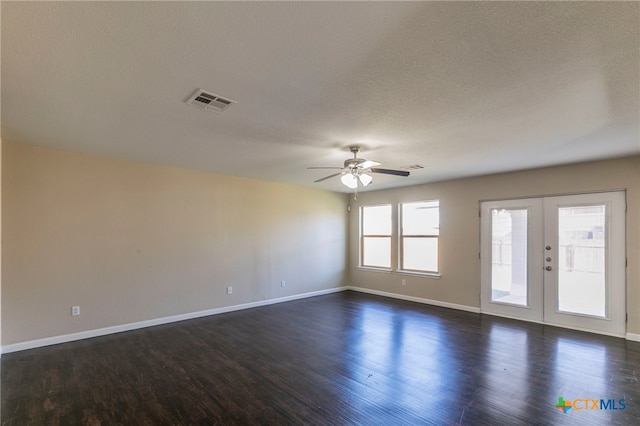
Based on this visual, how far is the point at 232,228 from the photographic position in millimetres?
5828

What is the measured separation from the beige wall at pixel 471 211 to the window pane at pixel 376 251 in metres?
0.23

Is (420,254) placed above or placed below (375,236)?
below

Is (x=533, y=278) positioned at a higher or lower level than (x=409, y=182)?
lower

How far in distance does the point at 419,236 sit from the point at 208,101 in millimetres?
5414

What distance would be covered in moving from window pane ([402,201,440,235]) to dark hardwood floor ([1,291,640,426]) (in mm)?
2249

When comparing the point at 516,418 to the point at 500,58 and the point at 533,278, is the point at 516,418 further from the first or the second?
the point at 533,278

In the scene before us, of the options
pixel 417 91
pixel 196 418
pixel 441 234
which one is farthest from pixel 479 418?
pixel 441 234

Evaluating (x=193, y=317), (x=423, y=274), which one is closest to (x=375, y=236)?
(x=423, y=274)

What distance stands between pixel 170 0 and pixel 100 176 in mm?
3906

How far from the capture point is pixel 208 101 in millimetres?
2576

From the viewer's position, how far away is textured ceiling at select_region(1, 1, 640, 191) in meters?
1.56

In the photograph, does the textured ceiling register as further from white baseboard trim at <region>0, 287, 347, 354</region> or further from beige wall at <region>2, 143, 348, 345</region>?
white baseboard trim at <region>0, 287, 347, 354</region>

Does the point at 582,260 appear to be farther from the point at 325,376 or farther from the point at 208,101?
the point at 208,101

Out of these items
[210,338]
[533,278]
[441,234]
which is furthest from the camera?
[441,234]
